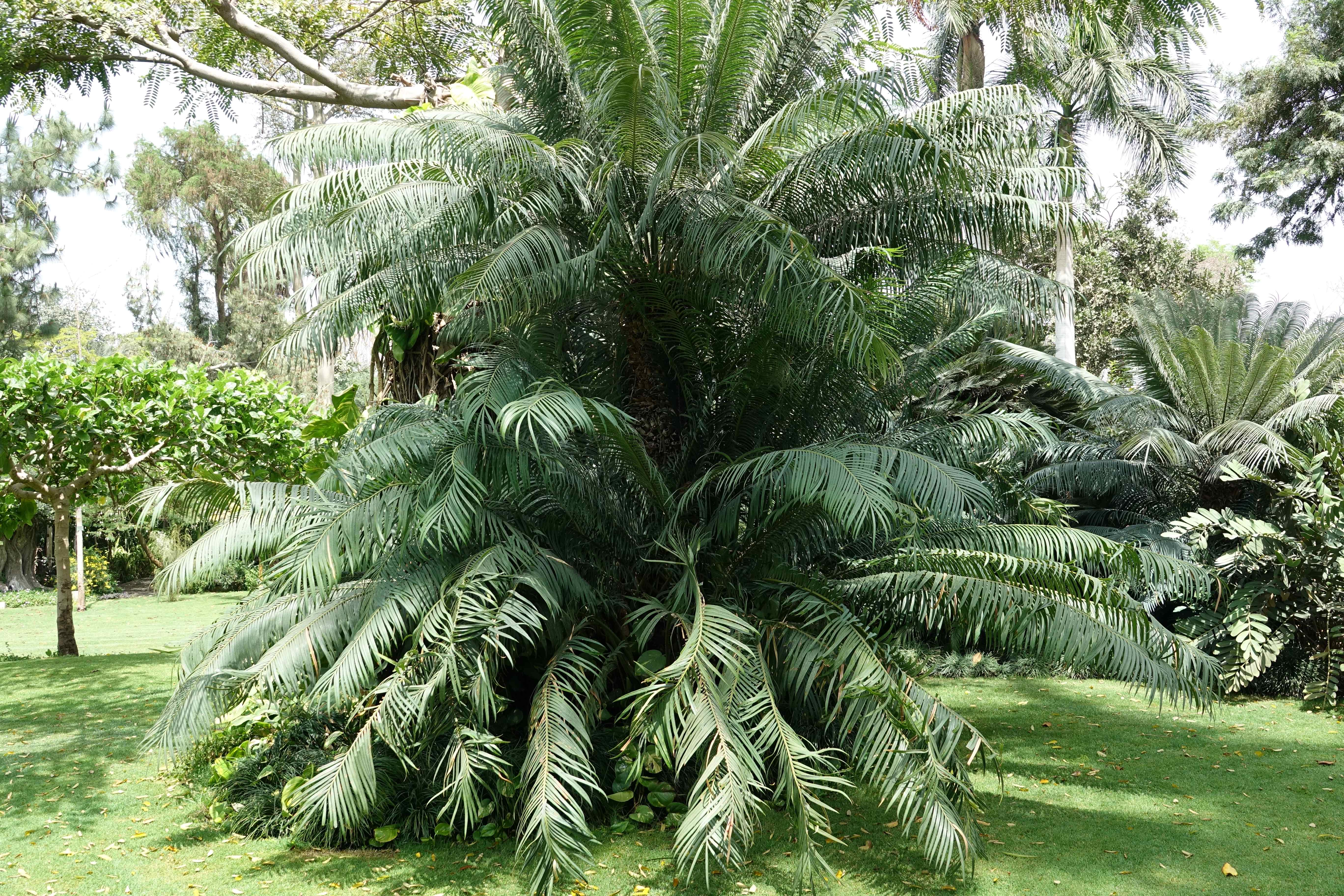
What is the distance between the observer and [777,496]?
5.51 m

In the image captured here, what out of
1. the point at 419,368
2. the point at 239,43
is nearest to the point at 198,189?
the point at 239,43

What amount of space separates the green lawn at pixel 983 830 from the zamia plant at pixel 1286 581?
0.55 meters

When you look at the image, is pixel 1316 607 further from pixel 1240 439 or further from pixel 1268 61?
pixel 1268 61

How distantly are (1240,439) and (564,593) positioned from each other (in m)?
7.76

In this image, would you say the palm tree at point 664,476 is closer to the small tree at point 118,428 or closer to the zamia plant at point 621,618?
the zamia plant at point 621,618

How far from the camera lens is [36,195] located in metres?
30.8

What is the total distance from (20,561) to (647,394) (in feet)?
72.5

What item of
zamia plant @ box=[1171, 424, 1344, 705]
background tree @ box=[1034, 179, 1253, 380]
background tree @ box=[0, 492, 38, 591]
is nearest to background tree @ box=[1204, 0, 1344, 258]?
background tree @ box=[1034, 179, 1253, 380]

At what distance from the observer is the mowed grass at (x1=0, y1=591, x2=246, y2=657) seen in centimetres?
1339

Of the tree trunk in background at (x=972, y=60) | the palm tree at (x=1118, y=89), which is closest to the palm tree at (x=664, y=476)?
the palm tree at (x=1118, y=89)

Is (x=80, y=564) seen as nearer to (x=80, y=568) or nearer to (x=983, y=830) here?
(x=80, y=568)

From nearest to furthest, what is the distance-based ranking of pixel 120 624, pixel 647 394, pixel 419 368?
1. pixel 647 394
2. pixel 419 368
3. pixel 120 624

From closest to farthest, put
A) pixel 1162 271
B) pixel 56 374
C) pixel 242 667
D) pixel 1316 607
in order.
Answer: pixel 242 667, pixel 1316 607, pixel 56 374, pixel 1162 271

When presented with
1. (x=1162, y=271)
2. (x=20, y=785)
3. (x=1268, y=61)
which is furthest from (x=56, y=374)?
(x=1268, y=61)
